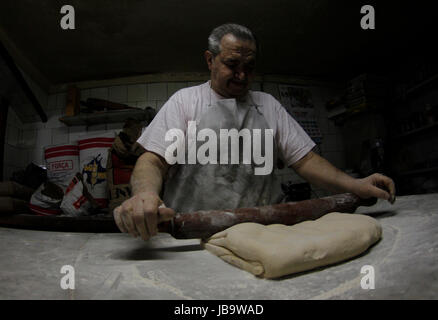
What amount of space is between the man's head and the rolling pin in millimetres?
699

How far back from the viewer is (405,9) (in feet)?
9.05

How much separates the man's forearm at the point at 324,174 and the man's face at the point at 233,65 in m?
0.48

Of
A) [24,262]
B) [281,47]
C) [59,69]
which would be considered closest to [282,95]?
[281,47]

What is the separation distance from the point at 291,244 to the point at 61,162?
8.71ft

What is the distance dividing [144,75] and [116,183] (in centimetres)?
189

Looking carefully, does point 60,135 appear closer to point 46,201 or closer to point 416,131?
point 46,201

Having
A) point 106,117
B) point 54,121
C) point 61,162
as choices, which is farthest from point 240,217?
point 54,121

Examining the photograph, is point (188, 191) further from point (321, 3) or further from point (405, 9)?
point (405, 9)

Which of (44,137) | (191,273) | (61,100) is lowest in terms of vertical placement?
(191,273)

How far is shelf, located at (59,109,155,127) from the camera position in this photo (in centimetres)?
332

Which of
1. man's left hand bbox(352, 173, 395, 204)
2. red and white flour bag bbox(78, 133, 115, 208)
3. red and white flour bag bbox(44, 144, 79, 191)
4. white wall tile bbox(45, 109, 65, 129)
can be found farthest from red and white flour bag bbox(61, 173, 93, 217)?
man's left hand bbox(352, 173, 395, 204)

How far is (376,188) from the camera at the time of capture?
1151mm

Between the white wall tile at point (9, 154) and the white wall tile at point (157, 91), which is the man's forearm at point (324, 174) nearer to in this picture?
the white wall tile at point (157, 91)

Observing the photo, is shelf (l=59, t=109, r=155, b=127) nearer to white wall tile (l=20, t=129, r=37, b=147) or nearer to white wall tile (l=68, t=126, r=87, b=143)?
white wall tile (l=68, t=126, r=87, b=143)
